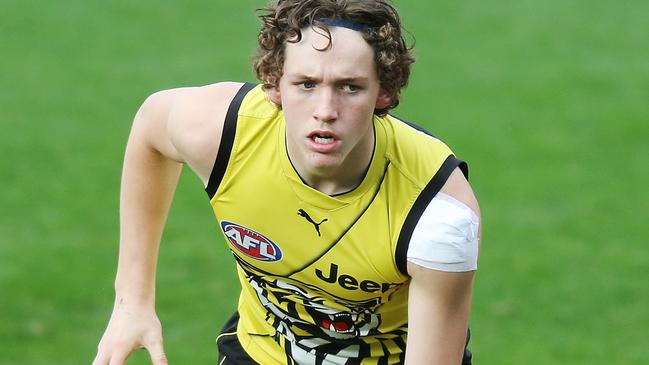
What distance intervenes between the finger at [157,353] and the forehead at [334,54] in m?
1.34

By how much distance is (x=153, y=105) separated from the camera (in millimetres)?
5551

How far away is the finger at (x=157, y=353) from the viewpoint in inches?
214

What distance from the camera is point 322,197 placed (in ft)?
16.6

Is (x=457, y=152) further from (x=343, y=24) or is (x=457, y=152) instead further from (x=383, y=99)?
(x=343, y=24)

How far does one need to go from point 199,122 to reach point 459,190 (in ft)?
3.37

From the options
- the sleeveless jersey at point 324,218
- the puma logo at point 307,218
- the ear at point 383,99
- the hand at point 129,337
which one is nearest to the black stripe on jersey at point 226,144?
the sleeveless jersey at point 324,218

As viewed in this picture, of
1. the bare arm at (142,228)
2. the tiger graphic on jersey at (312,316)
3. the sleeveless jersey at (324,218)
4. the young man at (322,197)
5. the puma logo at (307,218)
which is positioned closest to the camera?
the young man at (322,197)

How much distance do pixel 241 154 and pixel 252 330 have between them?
1.07 meters

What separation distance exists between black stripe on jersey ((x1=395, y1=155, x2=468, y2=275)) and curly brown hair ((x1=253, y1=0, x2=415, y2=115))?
1.04 feet

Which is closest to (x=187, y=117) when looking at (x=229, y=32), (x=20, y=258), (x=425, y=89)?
(x=20, y=258)

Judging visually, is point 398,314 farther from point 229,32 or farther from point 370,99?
point 229,32

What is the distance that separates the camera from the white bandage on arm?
4.82m

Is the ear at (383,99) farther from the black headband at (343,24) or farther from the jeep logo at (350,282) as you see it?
the jeep logo at (350,282)

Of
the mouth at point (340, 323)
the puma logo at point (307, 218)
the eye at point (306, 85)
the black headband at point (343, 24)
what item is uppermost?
the black headband at point (343, 24)
